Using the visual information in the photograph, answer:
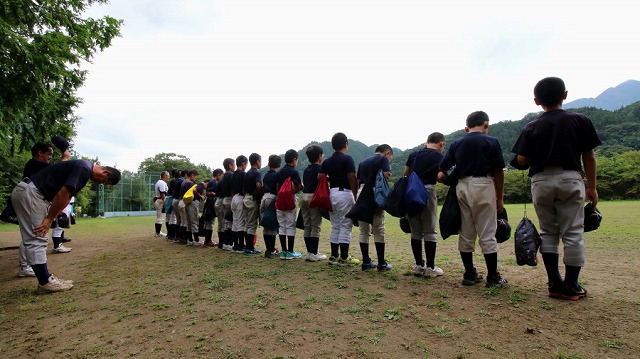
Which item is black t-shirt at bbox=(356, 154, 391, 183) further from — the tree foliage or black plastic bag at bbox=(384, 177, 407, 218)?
the tree foliage

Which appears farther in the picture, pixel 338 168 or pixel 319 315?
pixel 338 168

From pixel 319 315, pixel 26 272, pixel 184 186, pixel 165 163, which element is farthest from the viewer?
pixel 165 163

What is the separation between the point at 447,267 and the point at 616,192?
44.0 metres

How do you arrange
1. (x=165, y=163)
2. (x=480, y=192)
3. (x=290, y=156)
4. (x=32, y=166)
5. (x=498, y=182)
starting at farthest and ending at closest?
(x=165, y=163) → (x=290, y=156) → (x=32, y=166) → (x=498, y=182) → (x=480, y=192)

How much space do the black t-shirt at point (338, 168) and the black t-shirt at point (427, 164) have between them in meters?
1.11

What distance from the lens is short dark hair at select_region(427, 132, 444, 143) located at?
16.6 feet

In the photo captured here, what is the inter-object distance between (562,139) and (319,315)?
3063 millimetres

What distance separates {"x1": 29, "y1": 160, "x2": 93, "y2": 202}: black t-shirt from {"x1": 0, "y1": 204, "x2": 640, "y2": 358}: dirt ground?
1405 mm

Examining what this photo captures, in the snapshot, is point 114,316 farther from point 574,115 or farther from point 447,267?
point 574,115

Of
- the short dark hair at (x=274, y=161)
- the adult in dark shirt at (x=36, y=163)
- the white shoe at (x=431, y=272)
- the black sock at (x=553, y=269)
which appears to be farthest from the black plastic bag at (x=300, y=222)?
the adult in dark shirt at (x=36, y=163)

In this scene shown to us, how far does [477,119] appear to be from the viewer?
4.41m

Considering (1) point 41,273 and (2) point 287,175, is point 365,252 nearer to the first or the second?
(2) point 287,175

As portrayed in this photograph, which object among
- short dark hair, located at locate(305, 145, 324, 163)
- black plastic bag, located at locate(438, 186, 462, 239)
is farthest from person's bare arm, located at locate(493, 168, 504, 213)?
short dark hair, located at locate(305, 145, 324, 163)

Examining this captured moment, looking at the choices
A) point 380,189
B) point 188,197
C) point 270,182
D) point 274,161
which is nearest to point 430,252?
point 380,189
